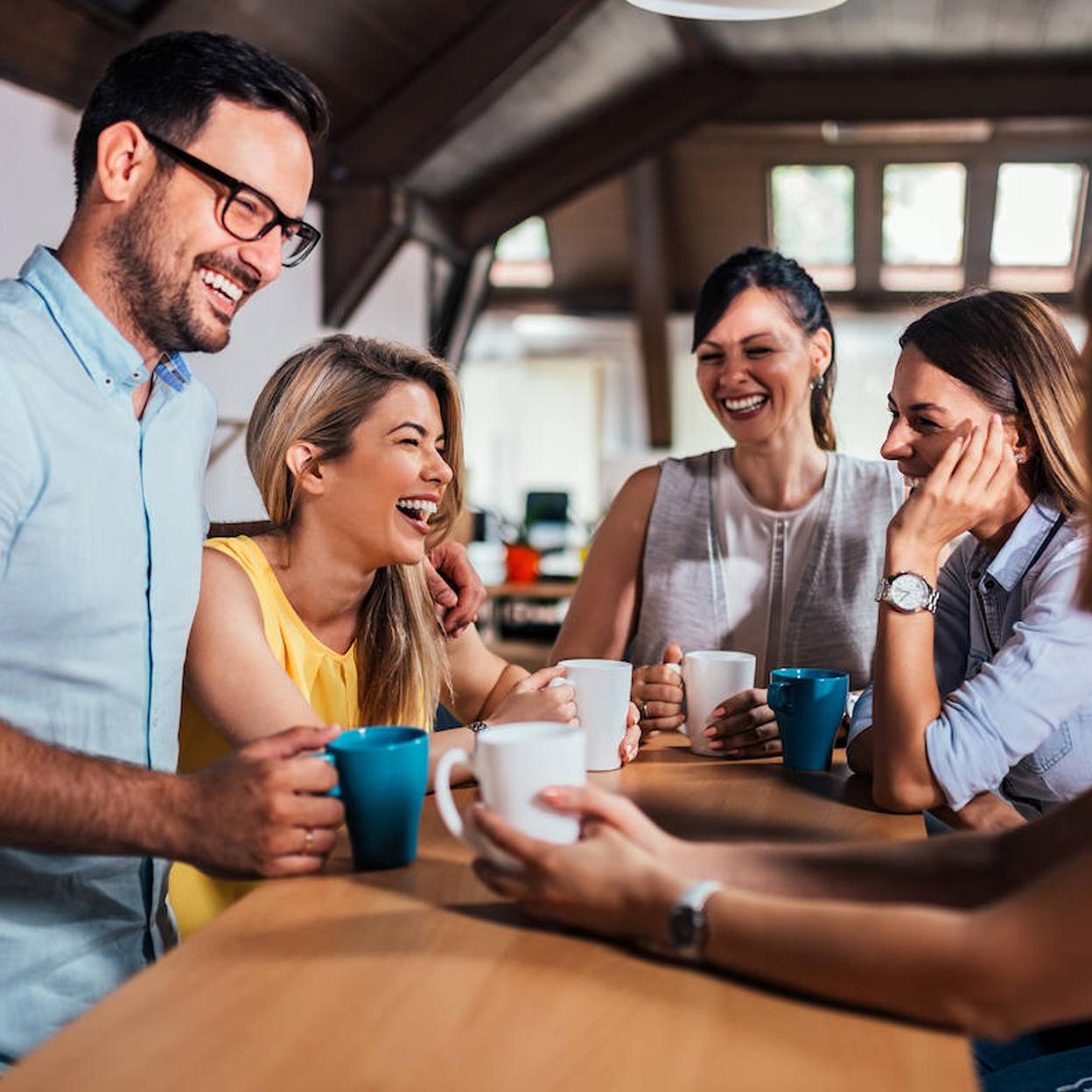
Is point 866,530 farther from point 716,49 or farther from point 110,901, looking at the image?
point 716,49

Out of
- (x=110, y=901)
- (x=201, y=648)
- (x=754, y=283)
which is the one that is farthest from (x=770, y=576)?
(x=110, y=901)

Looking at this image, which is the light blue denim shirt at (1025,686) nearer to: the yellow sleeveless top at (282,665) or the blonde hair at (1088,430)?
the blonde hair at (1088,430)

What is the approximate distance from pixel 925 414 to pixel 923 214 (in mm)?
8856

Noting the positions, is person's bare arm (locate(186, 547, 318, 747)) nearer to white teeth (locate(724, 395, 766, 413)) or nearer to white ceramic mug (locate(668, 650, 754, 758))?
white ceramic mug (locate(668, 650, 754, 758))

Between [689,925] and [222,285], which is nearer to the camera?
[689,925]

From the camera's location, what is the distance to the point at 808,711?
1.58m

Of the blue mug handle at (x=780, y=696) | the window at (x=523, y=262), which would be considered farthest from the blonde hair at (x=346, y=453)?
the window at (x=523, y=262)

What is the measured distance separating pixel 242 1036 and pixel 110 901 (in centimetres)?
64

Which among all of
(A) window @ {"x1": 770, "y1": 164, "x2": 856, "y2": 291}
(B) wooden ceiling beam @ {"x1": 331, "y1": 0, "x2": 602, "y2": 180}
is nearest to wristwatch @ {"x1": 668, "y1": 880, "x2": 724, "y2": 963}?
(B) wooden ceiling beam @ {"x1": 331, "y1": 0, "x2": 602, "y2": 180}

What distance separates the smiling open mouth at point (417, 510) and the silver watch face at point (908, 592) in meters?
0.68

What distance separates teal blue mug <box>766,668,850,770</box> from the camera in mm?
1567

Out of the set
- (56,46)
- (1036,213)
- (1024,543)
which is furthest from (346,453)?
(1036,213)

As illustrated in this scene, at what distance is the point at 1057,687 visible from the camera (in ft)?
4.84

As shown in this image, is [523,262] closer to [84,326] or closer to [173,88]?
[173,88]
